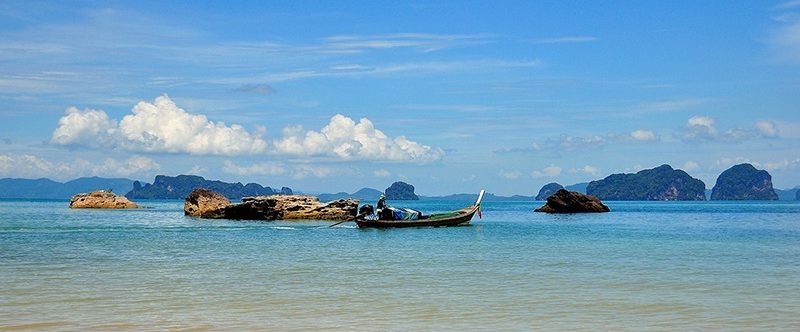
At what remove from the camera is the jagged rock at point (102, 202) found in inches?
4631

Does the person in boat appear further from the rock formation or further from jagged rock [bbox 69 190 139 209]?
jagged rock [bbox 69 190 139 209]

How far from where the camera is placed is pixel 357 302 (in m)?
19.5

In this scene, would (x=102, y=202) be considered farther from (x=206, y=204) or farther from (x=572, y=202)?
(x=572, y=202)

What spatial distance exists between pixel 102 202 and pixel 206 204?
4059 centimetres

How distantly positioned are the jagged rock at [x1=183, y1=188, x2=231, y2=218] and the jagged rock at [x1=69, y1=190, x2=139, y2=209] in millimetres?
31191

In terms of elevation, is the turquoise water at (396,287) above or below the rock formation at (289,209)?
below

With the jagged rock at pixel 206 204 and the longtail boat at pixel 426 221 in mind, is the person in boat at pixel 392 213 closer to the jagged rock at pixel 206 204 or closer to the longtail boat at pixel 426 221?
the longtail boat at pixel 426 221

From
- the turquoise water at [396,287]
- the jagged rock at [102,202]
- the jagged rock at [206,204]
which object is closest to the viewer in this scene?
the turquoise water at [396,287]

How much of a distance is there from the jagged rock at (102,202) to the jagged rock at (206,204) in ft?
102

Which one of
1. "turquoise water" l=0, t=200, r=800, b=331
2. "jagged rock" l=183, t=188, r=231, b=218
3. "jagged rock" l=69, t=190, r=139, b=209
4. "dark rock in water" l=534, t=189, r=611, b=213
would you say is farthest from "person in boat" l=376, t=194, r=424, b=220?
"jagged rock" l=69, t=190, r=139, b=209

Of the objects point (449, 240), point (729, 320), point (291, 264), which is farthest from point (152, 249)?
point (729, 320)

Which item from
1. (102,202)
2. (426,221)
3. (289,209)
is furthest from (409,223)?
(102,202)

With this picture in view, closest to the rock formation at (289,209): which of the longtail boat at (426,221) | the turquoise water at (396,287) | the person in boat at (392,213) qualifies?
the person in boat at (392,213)

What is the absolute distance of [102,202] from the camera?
11850 cm
